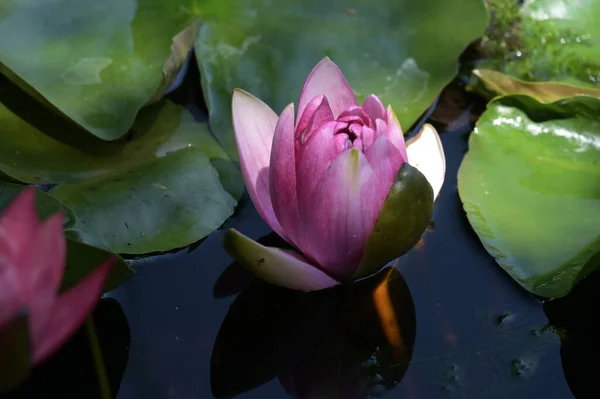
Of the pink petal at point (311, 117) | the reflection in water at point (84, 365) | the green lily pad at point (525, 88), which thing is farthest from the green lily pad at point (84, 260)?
the green lily pad at point (525, 88)

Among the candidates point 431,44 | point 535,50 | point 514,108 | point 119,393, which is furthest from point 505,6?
point 119,393

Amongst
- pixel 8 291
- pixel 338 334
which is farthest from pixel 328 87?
pixel 8 291

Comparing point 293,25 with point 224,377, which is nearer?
point 224,377

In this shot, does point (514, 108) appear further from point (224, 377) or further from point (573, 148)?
point (224, 377)

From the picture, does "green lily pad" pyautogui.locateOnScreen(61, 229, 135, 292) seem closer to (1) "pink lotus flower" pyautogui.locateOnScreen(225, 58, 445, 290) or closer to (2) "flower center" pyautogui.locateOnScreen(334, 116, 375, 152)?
(1) "pink lotus flower" pyautogui.locateOnScreen(225, 58, 445, 290)

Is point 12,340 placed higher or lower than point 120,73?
higher

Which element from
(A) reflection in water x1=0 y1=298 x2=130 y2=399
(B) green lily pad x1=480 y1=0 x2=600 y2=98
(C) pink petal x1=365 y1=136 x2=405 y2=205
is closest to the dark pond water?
(A) reflection in water x1=0 y1=298 x2=130 y2=399
